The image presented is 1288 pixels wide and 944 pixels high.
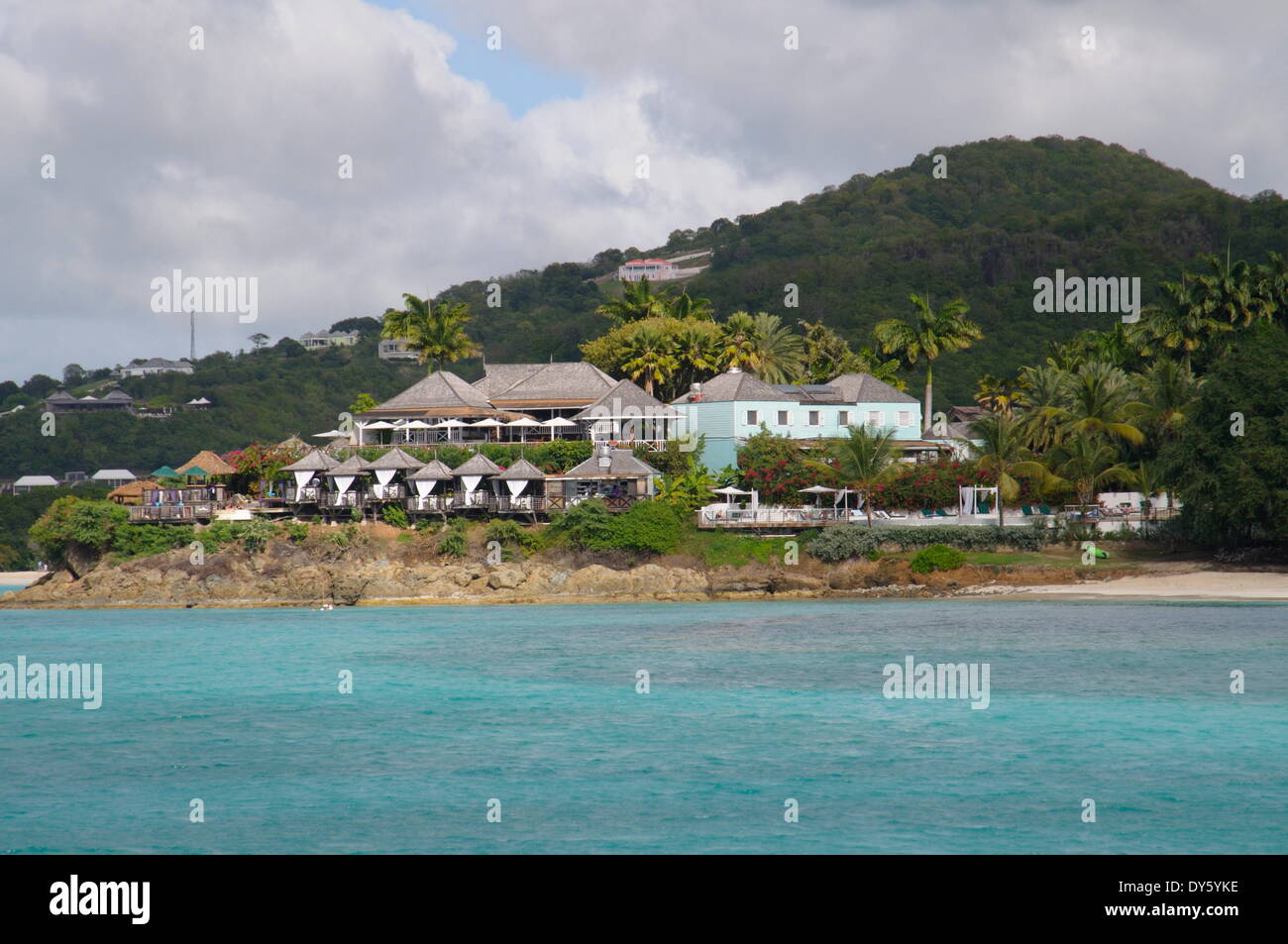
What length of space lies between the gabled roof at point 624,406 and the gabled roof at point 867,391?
33.3ft

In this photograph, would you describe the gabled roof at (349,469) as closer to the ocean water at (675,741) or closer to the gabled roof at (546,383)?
the gabled roof at (546,383)

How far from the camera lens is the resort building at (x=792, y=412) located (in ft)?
221

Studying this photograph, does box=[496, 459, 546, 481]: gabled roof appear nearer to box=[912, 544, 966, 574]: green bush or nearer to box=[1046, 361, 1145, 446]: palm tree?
box=[912, 544, 966, 574]: green bush

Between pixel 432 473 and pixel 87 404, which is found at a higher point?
pixel 87 404

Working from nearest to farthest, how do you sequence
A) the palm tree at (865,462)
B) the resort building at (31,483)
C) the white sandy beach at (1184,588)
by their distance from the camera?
1. the white sandy beach at (1184,588)
2. the palm tree at (865,462)
3. the resort building at (31,483)

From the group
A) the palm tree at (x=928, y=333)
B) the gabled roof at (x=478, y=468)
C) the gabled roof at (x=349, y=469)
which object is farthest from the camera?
the palm tree at (x=928, y=333)

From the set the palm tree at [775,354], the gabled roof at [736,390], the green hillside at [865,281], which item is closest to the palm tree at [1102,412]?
the gabled roof at [736,390]

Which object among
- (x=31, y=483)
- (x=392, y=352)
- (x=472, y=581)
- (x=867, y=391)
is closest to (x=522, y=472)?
(x=472, y=581)

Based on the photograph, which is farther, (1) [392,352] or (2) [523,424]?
(1) [392,352]

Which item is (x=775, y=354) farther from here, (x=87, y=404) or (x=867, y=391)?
(x=87, y=404)

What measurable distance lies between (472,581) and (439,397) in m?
16.5

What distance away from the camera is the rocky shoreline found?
55781mm

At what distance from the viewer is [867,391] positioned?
72562mm
